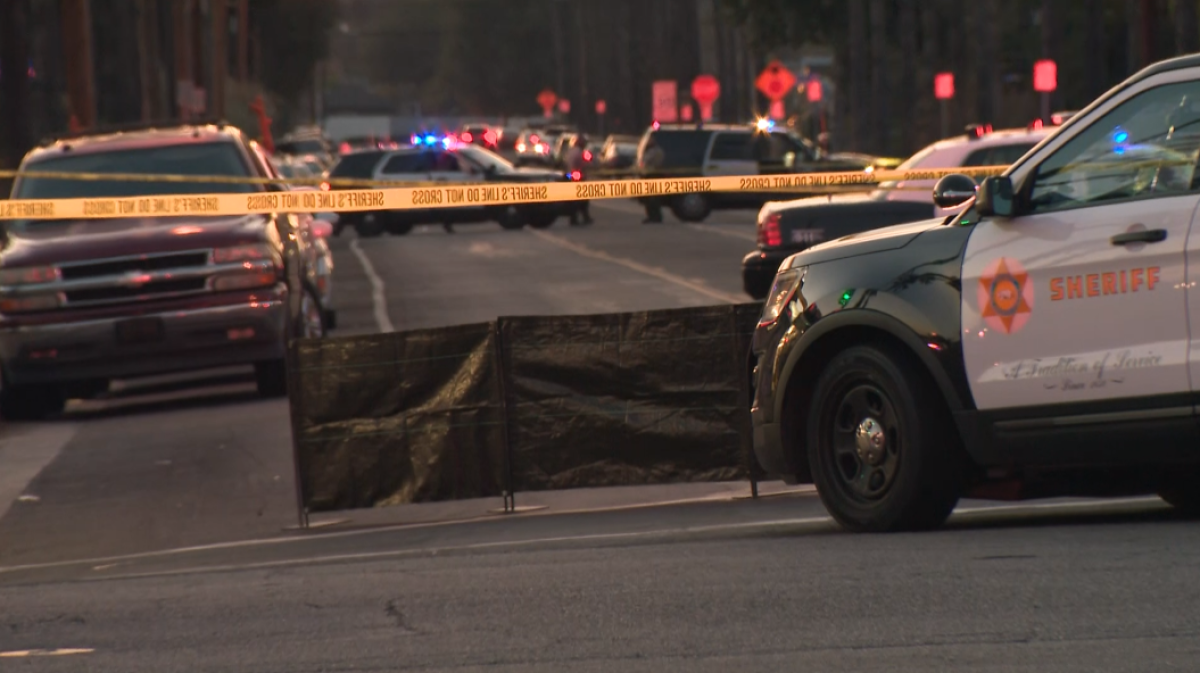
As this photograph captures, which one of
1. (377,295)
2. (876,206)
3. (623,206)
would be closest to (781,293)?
(876,206)

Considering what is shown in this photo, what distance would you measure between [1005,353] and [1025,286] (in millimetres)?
261

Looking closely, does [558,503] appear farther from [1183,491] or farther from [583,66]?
[583,66]

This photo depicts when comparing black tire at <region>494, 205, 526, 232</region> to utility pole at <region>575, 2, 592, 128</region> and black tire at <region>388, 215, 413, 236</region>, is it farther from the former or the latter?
utility pole at <region>575, 2, 592, 128</region>

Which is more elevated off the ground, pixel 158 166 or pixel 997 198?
pixel 158 166

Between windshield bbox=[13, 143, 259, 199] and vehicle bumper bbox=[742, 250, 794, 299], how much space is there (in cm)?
456

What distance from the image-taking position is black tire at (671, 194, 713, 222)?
4081cm

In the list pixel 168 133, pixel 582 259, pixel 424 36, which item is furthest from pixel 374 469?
pixel 424 36

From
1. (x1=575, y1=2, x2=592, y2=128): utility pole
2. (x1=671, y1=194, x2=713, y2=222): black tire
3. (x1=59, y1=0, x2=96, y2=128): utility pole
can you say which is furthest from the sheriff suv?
(x1=575, y1=2, x2=592, y2=128): utility pole

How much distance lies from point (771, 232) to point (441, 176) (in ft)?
80.5

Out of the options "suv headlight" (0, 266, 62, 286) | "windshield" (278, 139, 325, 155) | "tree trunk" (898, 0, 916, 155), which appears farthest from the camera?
"windshield" (278, 139, 325, 155)

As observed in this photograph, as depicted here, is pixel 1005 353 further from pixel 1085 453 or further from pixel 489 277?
pixel 489 277

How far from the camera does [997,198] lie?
25.3ft

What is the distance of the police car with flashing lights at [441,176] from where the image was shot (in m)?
40.9

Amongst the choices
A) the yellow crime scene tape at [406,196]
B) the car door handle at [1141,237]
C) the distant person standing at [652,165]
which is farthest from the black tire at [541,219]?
the car door handle at [1141,237]
